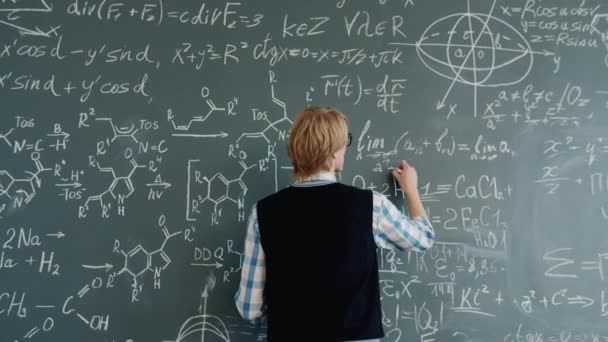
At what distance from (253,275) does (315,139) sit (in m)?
0.67

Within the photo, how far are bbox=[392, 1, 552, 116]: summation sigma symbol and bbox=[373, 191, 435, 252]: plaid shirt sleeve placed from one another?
0.84 meters

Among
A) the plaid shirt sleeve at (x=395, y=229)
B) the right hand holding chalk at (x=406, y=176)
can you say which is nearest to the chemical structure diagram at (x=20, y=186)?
the plaid shirt sleeve at (x=395, y=229)

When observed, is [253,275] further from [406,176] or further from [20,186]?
[20,186]

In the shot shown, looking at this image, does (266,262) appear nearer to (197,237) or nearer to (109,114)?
(197,237)

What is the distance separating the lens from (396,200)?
228cm

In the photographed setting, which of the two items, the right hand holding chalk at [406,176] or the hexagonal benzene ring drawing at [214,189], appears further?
the hexagonal benzene ring drawing at [214,189]

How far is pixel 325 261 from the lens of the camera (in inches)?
65.6

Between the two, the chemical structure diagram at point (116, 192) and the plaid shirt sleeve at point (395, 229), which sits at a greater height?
the chemical structure diagram at point (116, 192)

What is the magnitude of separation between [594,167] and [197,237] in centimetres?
222

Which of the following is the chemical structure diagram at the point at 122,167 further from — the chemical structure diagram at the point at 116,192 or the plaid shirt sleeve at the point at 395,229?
the plaid shirt sleeve at the point at 395,229

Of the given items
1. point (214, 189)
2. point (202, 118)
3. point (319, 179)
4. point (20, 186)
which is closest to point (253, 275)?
point (319, 179)

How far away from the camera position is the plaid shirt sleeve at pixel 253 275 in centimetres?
181

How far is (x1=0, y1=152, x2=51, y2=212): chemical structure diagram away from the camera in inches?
90.1

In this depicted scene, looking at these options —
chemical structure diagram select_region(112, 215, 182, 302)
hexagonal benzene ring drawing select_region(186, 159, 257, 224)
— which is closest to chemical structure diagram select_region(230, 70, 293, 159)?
hexagonal benzene ring drawing select_region(186, 159, 257, 224)
